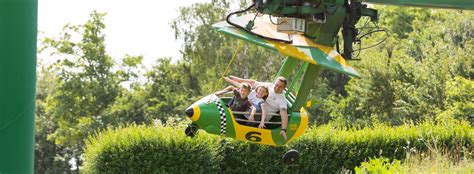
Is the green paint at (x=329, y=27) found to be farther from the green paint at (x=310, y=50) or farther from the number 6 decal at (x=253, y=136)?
the number 6 decal at (x=253, y=136)

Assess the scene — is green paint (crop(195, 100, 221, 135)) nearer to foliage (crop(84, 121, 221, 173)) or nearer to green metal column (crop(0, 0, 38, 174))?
green metal column (crop(0, 0, 38, 174))

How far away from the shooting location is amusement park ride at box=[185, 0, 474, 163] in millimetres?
9375

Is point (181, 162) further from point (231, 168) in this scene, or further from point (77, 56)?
point (77, 56)

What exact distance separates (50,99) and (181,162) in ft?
83.0

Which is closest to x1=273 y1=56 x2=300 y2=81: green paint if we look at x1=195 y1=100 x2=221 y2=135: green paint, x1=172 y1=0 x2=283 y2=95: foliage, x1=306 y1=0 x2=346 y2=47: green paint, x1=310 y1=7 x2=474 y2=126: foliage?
x1=306 y1=0 x2=346 y2=47: green paint

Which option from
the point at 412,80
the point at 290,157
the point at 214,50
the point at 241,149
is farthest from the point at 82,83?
the point at 290,157

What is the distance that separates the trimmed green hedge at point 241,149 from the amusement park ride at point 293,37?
597 cm

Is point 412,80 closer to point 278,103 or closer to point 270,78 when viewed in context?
point 270,78

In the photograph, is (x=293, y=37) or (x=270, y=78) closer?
(x=293, y=37)

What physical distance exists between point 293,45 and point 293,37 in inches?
6.5

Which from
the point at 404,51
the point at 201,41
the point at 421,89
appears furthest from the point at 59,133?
the point at 421,89

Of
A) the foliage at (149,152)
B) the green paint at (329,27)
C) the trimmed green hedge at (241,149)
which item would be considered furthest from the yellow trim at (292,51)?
the foliage at (149,152)

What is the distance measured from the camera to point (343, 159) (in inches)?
701

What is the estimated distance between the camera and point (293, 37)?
960 cm
